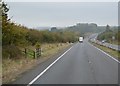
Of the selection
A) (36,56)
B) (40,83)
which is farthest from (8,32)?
(40,83)

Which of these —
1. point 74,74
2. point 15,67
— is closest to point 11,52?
point 15,67

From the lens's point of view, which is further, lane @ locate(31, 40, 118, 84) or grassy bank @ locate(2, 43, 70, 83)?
grassy bank @ locate(2, 43, 70, 83)

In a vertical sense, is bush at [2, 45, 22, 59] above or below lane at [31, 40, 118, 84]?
above

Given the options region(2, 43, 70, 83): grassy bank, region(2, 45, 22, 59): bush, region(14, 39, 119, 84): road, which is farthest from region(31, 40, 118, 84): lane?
region(2, 45, 22, 59): bush

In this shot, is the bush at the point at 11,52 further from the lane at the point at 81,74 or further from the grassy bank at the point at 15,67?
the lane at the point at 81,74

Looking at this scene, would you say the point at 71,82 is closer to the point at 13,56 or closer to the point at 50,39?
the point at 13,56

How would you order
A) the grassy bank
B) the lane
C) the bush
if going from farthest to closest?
the bush → the grassy bank → the lane

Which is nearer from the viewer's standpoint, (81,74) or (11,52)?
(81,74)

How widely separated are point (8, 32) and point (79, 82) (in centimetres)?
1580

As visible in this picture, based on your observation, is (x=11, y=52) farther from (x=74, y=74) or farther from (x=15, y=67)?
(x=74, y=74)

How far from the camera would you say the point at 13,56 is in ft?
95.0

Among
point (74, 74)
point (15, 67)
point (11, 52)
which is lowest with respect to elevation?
point (15, 67)

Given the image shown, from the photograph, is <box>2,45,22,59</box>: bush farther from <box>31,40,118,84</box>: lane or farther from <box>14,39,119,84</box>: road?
<box>31,40,118,84</box>: lane

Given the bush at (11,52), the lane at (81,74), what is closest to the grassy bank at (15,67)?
the bush at (11,52)
